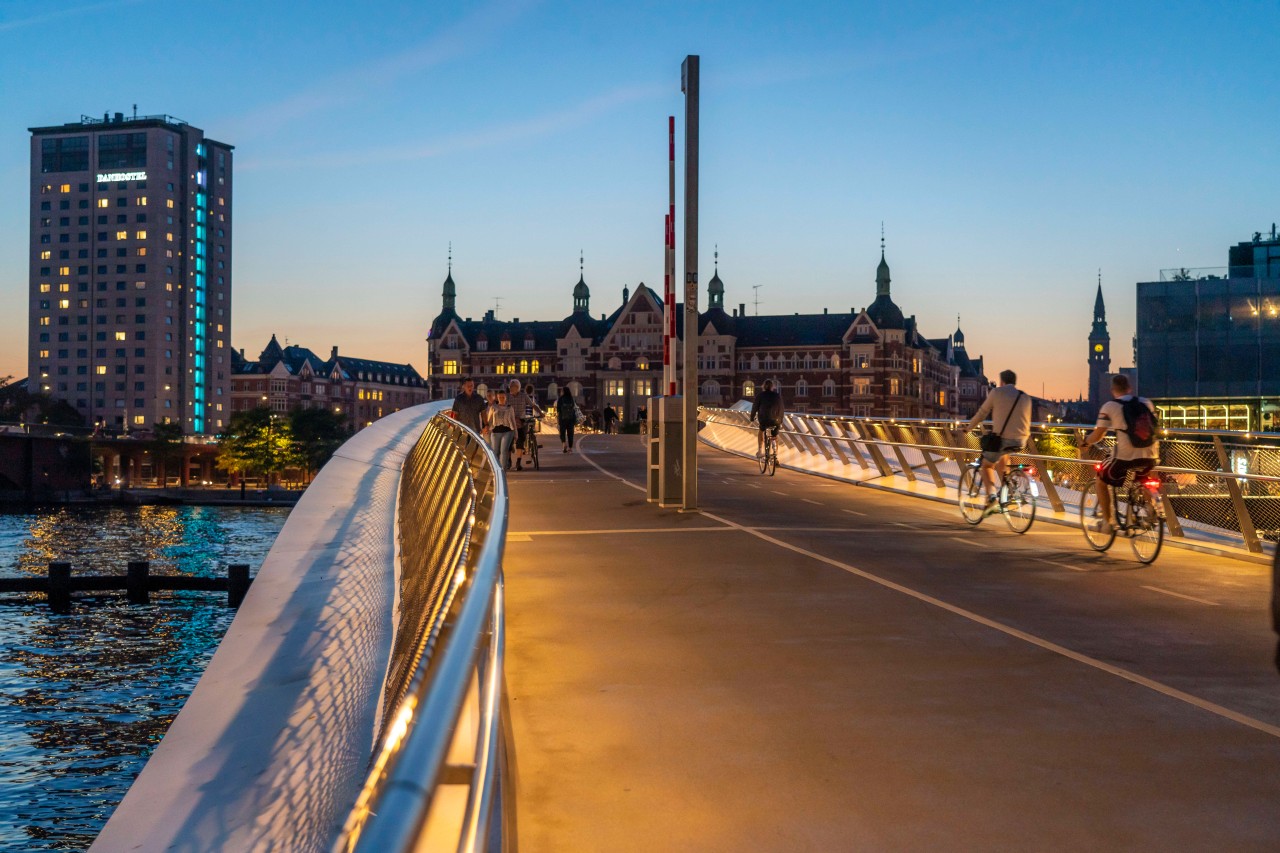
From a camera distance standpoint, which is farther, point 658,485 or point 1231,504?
point 658,485

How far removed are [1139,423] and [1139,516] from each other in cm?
92

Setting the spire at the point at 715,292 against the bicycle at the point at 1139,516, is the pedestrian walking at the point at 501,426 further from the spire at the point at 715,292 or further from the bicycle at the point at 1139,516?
the spire at the point at 715,292

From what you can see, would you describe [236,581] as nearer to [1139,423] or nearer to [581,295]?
[1139,423]

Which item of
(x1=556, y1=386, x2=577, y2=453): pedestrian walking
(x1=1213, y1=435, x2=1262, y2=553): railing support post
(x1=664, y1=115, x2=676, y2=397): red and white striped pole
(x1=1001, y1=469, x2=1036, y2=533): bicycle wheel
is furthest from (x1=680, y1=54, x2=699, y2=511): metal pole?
(x1=556, y1=386, x2=577, y2=453): pedestrian walking

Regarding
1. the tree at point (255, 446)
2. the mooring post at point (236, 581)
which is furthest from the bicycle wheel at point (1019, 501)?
the tree at point (255, 446)

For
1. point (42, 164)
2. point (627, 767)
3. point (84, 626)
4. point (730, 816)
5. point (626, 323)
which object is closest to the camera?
point (730, 816)

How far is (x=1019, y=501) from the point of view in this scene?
16.2 m

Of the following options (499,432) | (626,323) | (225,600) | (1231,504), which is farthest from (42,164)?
(1231,504)

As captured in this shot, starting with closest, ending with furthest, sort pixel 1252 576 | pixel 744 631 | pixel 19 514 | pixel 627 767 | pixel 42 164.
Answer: pixel 627 767 < pixel 744 631 < pixel 1252 576 < pixel 19 514 < pixel 42 164

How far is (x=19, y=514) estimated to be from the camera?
100 meters

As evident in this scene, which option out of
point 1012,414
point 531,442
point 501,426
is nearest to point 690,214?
point 1012,414

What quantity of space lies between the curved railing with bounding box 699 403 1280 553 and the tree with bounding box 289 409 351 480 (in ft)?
418

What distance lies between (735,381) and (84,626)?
109 meters

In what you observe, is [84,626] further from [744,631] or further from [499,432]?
[744,631]
